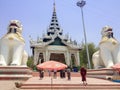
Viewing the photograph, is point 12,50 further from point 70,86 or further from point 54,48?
point 54,48

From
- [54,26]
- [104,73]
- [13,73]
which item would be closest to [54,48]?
[54,26]

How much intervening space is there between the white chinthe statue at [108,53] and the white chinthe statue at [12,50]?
5732 mm

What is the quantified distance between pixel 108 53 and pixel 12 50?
707 cm

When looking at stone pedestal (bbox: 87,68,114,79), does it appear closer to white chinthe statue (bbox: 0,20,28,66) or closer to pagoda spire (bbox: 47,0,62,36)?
white chinthe statue (bbox: 0,20,28,66)

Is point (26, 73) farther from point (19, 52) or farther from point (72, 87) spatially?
point (72, 87)

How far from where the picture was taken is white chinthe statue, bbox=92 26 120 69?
17188 millimetres

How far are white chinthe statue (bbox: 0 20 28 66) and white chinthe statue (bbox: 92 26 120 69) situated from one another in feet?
A: 18.8

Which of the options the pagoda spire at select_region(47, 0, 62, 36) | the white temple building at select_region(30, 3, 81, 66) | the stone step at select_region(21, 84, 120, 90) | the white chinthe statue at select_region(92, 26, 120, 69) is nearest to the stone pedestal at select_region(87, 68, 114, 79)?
the white chinthe statue at select_region(92, 26, 120, 69)

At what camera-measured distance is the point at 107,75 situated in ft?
54.2

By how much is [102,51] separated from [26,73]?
5.98m

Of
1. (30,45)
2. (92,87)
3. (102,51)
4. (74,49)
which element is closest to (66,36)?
(74,49)

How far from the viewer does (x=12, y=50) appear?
55.0ft

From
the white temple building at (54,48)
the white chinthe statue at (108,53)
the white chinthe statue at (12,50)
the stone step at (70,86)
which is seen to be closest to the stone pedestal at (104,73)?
the white chinthe statue at (108,53)

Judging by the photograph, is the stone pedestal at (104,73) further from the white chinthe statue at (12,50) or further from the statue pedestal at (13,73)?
the white chinthe statue at (12,50)
